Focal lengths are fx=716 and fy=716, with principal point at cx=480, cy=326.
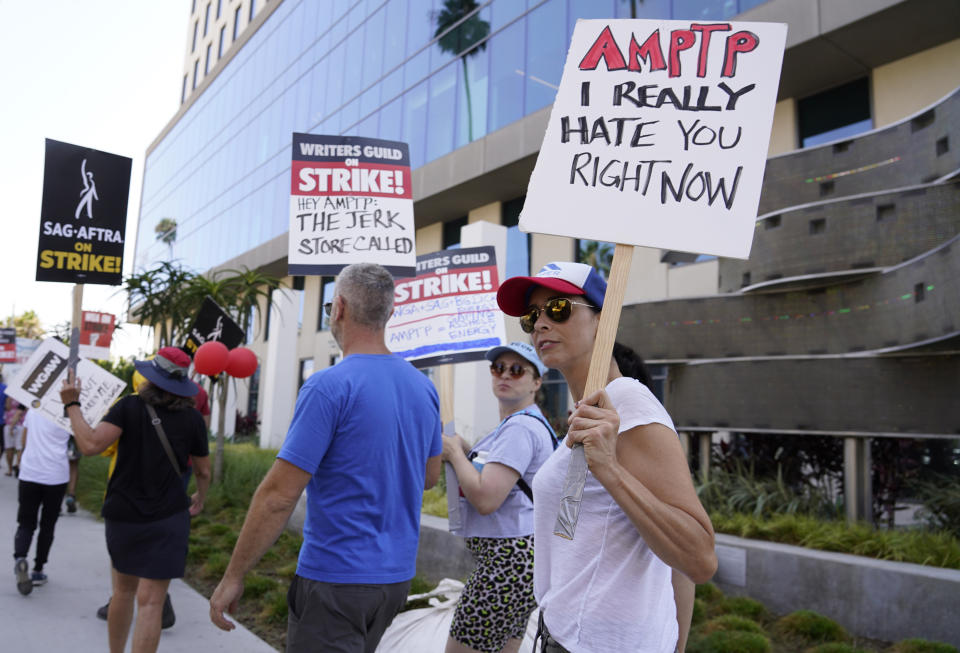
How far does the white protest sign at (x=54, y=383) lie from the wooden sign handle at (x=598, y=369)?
5107 millimetres

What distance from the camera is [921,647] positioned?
15.0ft

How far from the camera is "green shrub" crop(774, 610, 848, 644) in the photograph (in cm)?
497

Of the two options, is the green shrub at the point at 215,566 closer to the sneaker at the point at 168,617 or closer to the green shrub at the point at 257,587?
the green shrub at the point at 257,587

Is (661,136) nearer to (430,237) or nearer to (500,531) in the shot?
(500,531)

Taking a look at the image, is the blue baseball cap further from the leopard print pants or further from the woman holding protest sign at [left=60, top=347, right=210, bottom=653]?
the woman holding protest sign at [left=60, top=347, right=210, bottom=653]

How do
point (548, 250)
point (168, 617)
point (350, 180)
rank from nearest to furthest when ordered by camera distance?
1. point (350, 180)
2. point (168, 617)
3. point (548, 250)

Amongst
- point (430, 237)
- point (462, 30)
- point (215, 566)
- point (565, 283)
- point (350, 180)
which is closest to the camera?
point (565, 283)

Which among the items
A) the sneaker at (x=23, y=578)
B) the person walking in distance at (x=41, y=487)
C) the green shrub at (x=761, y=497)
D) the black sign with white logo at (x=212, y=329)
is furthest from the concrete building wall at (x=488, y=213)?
the sneaker at (x=23, y=578)

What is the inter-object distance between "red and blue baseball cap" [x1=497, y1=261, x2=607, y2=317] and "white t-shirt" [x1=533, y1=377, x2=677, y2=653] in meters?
0.31

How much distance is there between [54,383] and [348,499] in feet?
15.4

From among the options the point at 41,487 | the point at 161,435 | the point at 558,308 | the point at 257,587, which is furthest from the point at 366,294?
the point at 41,487

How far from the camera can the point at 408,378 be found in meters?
2.83

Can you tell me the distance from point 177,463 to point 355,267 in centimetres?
231

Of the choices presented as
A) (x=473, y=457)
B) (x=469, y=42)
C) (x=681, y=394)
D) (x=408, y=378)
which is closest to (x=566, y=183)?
(x=408, y=378)
